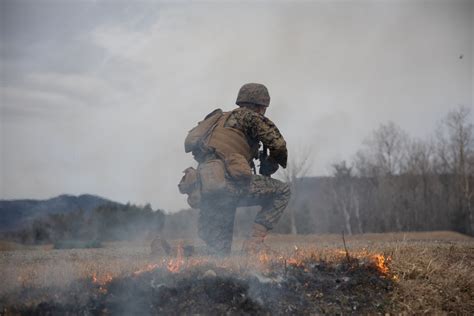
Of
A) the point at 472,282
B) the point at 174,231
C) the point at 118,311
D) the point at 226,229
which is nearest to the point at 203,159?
the point at 226,229

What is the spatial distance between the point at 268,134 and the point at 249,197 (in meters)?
0.98

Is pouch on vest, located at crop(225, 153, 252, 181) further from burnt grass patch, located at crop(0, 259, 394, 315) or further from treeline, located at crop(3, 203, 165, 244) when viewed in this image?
treeline, located at crop(3, 203, 165, 244)

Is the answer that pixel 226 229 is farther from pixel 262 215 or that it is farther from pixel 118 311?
pixel 118 311

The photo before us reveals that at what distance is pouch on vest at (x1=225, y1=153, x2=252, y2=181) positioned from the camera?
23.1ft

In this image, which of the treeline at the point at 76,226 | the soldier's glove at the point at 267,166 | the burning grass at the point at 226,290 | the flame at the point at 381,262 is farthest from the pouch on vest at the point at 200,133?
the treeline at the point at 76,226

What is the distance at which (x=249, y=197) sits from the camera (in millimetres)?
7348

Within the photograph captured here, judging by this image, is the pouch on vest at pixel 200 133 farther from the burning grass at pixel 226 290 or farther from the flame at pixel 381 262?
the flame at pixel 381 262

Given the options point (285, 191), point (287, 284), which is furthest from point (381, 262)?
point (285, 191)

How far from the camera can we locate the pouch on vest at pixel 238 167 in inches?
277

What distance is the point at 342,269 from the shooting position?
6129 mm

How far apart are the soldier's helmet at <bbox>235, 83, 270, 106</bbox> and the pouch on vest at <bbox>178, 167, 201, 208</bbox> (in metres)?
1.38

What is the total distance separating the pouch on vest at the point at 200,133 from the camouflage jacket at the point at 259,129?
0.24 metres

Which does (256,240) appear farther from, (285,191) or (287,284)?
(287,284)

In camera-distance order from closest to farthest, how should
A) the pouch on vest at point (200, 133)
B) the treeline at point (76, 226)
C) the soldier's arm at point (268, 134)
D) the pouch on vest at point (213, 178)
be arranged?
1. the pouch on vest at point (213, 178)
2. the soldier's arm at point (268, 134)
3. the pouch on vest at point (200, 133)
4. the treeline at point (76, 226)
